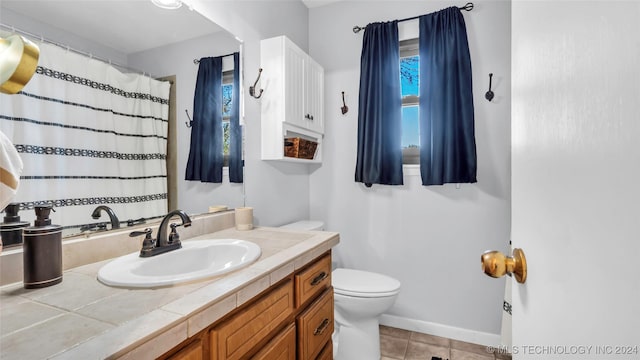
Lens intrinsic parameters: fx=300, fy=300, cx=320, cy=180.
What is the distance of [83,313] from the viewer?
2.18ft

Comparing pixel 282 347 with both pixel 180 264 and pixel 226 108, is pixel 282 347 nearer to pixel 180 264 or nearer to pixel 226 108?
pixel 180 264

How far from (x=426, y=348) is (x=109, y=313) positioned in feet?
6.67

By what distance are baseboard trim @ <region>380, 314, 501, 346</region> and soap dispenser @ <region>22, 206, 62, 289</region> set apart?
2.15 m

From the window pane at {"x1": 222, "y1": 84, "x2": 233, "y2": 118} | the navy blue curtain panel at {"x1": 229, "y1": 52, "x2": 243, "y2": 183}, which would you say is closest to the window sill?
the navy blue curtain panel at {"x1": 229, "y1": 52, "x2": 243, "y2": 183}

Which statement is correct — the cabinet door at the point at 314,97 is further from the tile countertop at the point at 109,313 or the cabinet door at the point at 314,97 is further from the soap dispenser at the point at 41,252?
the soap dispenser at the point at 41,252

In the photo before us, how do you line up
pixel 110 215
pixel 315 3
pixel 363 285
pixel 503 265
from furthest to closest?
pixel 315 3 < pixel 363 285 < pixel 110 215 < pixel 503 265

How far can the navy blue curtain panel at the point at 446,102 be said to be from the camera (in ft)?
6.68

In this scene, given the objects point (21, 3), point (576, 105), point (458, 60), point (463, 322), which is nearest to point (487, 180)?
point (458, 60)

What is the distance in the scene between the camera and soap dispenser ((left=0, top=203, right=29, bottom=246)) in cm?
86

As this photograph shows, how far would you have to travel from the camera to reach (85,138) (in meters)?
1.05

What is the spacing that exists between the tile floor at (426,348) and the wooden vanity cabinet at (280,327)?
769mm

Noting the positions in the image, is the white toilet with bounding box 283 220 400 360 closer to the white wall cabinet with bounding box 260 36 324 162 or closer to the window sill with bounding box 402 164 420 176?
the window sill with bounding box 402 164 420 176

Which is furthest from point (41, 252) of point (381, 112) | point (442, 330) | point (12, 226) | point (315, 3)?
point (315, 3)

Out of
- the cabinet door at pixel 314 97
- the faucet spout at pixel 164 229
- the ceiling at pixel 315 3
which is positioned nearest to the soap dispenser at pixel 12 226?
the faucet spout at pixel 164 229
